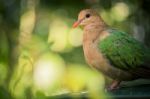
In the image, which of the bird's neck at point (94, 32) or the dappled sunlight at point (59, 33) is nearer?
the bird's neck at point (94, 32)

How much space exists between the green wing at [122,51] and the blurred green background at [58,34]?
7.0 inches

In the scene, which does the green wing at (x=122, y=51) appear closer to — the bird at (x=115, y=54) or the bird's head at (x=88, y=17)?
the bird at (x=115, y=54)

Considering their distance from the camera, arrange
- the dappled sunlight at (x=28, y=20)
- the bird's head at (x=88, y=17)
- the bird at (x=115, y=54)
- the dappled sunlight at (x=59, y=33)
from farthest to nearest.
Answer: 1. the dappled sunlight at (x=59, y=33)
2. the dappled sunlight at (x=28, y=20)
3. the bird's head at (x=88, y=17)
4. the bird at (x=115, y=54)

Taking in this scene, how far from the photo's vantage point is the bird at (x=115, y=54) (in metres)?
2.44

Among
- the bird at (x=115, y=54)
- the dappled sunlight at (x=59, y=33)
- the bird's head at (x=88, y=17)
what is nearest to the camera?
the bird at (x=115, y=54)

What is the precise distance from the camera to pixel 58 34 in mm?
3771

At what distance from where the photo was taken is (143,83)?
8.57 feet

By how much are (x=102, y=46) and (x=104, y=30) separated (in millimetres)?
121

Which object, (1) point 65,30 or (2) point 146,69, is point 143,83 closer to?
(2) point 146,69

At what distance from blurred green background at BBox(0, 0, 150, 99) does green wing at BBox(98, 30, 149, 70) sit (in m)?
0.18

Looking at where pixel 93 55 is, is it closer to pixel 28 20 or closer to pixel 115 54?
pixel 115 54

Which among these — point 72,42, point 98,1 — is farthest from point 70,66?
point 98,1

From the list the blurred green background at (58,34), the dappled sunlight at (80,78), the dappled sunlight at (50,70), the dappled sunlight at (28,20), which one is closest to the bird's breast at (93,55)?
the blurred green background at (58,34)

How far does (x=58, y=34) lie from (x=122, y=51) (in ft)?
4.46
